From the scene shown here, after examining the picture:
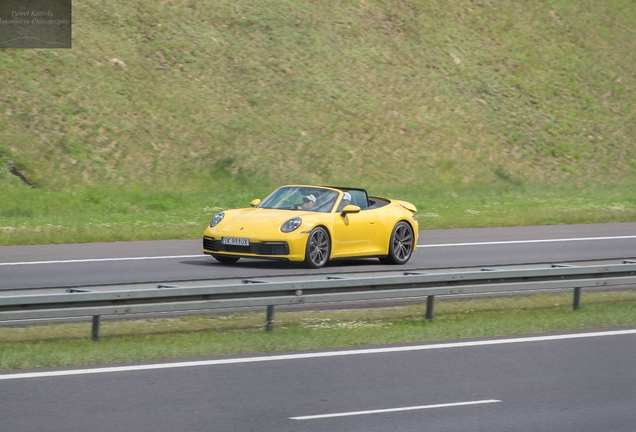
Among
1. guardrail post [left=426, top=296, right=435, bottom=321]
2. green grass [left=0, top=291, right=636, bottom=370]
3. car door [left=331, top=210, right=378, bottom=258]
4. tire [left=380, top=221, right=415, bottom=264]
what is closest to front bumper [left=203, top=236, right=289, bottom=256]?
car door [left=331, top=210, right=378, bottom=258]

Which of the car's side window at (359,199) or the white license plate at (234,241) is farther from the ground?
the car's side window at (359,199)

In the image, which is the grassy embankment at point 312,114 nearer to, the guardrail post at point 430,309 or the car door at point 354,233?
the car door at point 354,233

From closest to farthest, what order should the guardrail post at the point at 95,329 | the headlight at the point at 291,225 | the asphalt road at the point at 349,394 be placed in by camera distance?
1. the asphalt road at the point at 349,394
2. the guardrail post at the point at 95,329
3. the headlight at the point at 291,225

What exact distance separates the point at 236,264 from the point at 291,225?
126 centimetres

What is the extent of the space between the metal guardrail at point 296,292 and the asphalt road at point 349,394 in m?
0.99

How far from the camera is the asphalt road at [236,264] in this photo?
14.4 m

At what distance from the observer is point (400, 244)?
16.8 metres

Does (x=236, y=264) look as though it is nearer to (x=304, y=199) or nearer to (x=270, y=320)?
(x=304, y=199)

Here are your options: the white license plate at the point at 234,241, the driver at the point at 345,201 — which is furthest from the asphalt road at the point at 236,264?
the driver at the point at 345,201

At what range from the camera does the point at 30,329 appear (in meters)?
10.4

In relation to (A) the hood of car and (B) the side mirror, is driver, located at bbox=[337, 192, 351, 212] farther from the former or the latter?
(A) the hood of car

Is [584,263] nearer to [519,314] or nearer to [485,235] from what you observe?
[519,314]

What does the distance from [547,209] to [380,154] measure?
7.89 metres

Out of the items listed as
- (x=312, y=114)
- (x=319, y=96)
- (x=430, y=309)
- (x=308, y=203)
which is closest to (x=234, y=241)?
(x=308, y=203)
